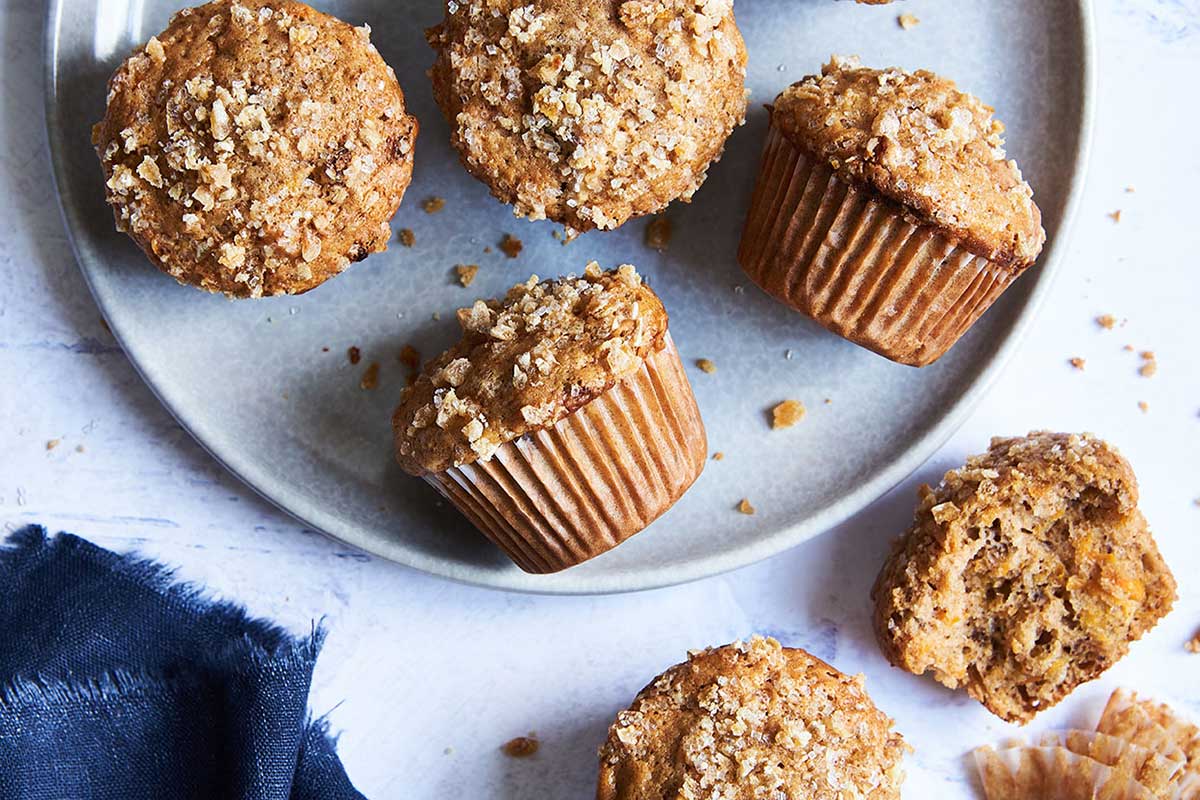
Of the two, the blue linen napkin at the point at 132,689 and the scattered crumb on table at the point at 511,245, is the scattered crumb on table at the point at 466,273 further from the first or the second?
the blue linen napkin at the point at 132,689

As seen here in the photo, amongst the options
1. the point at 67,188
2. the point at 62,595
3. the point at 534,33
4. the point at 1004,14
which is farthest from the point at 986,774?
the point at 67,188

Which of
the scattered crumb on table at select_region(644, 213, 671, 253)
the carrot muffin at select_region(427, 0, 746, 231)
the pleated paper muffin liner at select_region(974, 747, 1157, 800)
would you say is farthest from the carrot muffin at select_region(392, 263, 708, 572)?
the pleated paper muffin liner at select_region(974, 747, 1157, 800)

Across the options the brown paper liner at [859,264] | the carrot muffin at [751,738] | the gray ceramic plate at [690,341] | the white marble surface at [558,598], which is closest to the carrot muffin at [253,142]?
the gray ceramic plate at [690,341]

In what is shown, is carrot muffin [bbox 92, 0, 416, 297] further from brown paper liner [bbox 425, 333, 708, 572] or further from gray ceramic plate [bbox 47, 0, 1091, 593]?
brown paper liner [bbox 425, 333, 708, 572]

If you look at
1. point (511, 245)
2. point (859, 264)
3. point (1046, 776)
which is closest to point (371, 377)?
point (511, 245)

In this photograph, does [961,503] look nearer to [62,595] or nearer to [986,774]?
[986,774]

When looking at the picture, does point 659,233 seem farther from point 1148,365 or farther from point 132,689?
point 132,689
